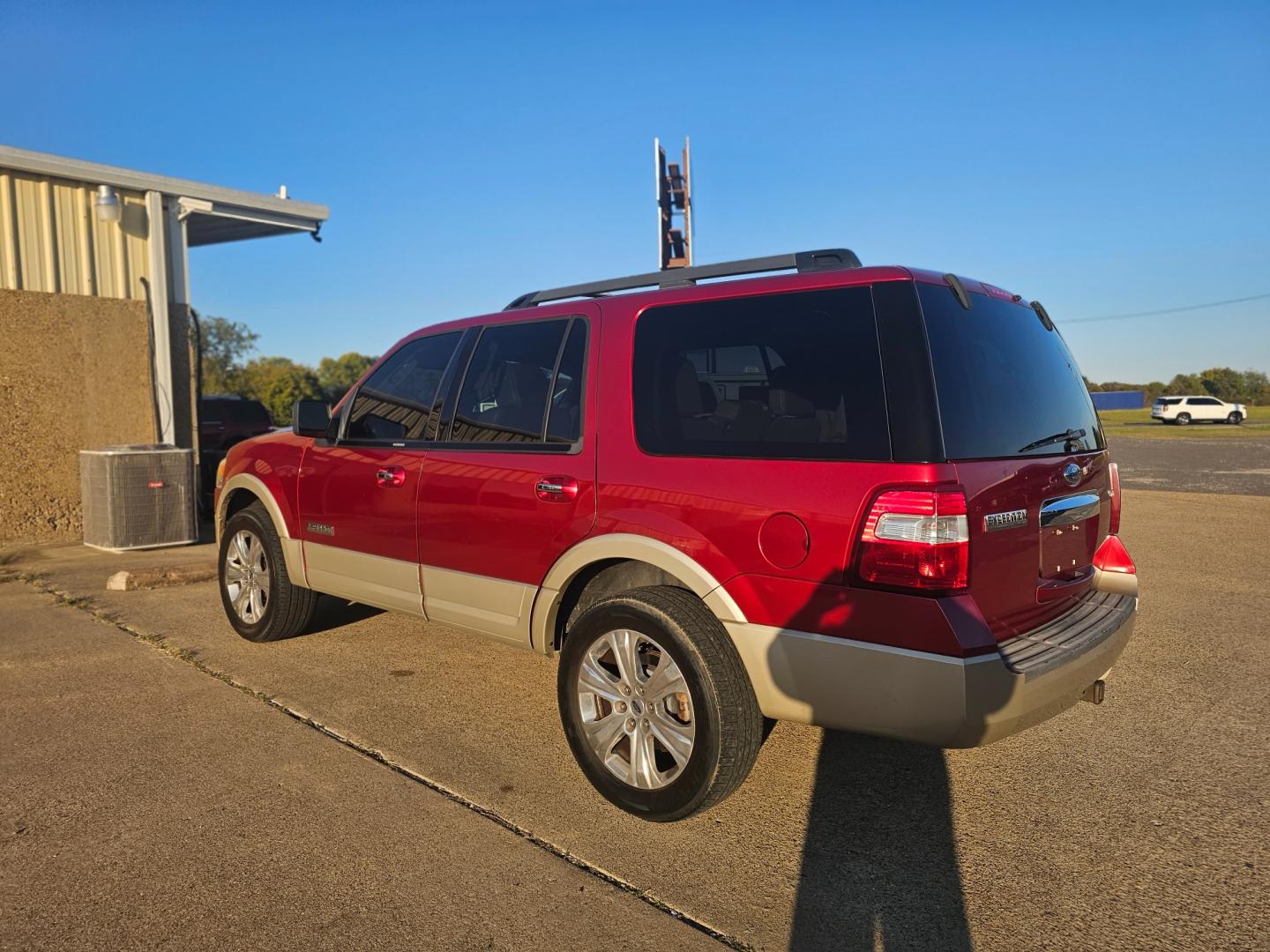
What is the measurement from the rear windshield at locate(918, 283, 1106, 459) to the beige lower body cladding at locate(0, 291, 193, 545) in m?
9.19

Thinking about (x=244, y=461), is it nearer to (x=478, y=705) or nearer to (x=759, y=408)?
(x=478, y=705)

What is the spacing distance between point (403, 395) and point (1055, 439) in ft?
10.2

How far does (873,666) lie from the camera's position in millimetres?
2748

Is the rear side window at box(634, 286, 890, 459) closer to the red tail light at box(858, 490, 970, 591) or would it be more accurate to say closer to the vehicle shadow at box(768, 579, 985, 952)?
the red tail light at box(858, 490, 970, 591)

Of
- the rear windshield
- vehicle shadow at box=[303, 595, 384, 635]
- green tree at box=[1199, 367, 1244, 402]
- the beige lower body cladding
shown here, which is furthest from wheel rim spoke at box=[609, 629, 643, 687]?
green tree at box=[1199, 367, 1244, 402]

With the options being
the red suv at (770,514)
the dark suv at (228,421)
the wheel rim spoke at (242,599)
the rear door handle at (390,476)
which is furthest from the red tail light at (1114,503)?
the dark suv at (228,421)

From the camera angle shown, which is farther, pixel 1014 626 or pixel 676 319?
pixel 676 319

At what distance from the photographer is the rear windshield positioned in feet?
9.45

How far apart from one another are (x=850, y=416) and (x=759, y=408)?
0.37m

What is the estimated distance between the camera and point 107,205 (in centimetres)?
912

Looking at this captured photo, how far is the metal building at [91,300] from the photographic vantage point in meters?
8.86

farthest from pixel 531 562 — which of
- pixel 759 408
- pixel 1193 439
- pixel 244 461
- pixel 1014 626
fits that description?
pixel 1193 439

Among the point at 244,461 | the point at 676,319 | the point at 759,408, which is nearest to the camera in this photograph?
the point at 759,408

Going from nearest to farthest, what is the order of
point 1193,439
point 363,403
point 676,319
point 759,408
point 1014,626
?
point 1014,626
point 759,408
point 676,319
point 363,403
point 1193,439
